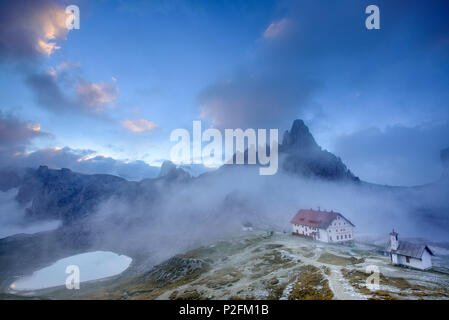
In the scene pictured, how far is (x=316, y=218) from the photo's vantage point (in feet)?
276

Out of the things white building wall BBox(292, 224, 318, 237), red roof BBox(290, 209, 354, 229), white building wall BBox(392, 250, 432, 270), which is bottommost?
white building wall BBox(292, 224, 318, 237)

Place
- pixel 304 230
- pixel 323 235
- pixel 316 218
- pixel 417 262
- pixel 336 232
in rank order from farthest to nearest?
pixel 304 230 → pixel 316 218 → pixel 336 232 → pixel 323 235 → pixel 417 262

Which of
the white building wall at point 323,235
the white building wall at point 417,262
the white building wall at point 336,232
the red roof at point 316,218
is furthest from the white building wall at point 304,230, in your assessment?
the white building wall at point 417,262

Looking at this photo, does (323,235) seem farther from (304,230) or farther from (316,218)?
(304,230)

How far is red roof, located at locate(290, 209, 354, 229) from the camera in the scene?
257 ft

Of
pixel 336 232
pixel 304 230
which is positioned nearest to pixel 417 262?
pixel 336 232

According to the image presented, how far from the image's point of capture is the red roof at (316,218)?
78.2 metres

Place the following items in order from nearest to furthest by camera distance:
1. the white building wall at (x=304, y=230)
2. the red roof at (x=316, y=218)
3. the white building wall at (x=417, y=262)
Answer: the white building wall at (x=417, y=262) → the red roof at (x=316, y=218) → the white building wall at (x=304, y=230)

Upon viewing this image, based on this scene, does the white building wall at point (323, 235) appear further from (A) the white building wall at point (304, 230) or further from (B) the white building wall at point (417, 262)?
(B) the white building wall at point (417, 262)

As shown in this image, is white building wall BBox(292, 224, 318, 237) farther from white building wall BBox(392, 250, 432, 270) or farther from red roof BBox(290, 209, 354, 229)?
white building wall BBox(392, 250, 432, 270)

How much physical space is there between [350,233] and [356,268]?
47.6 metres

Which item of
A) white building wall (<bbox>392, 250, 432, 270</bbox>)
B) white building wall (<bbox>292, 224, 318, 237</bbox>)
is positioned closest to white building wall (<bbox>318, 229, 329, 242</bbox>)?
white building wall (<bbox>292, 224, 318, 237</bbox>)
